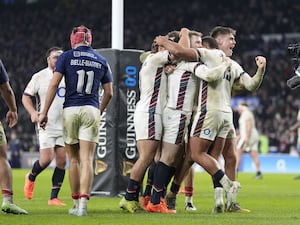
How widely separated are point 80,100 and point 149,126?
3.03 ft

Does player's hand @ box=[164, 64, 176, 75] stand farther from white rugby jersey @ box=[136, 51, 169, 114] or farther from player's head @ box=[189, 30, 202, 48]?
player's head @ box=[189, 30, 202, 48]

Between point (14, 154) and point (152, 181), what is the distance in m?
22.8

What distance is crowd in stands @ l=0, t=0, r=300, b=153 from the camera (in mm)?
40344

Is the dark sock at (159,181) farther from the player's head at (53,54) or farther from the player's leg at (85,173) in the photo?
the player's head at (53,54)

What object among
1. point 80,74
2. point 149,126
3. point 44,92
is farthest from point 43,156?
point 80,74

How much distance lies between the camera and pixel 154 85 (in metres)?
9.99

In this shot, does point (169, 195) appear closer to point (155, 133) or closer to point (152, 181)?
point (152, 181)

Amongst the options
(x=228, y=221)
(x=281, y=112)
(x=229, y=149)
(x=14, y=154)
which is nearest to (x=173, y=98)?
(x=229, y=149)

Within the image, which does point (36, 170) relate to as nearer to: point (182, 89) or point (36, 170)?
point (36, 170)

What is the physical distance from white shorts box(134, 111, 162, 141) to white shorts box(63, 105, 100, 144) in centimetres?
65

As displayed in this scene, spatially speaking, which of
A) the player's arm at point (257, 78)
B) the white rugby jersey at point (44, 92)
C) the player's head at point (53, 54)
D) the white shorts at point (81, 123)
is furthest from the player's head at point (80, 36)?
the white rugby jersey at point (44, 92)

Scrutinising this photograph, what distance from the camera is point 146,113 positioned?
32.6 ft

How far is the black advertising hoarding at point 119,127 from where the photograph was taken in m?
13.6

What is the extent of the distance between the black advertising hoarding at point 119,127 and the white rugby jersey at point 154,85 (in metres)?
3.57
